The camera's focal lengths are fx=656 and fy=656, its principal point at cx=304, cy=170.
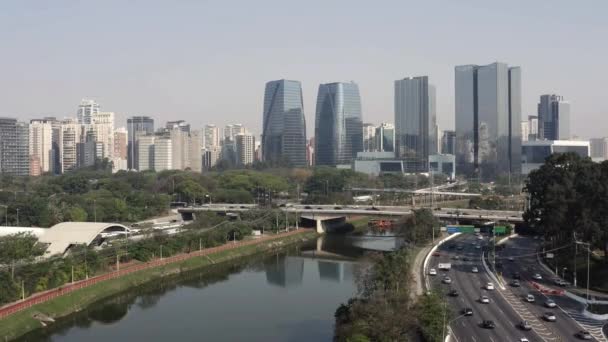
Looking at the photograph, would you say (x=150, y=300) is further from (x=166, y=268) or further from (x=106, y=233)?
(x=106, y=233)

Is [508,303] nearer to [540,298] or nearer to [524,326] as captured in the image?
[540,298]

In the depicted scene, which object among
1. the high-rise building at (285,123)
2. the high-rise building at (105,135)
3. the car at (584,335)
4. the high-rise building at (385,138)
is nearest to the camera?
the car at (584,335)

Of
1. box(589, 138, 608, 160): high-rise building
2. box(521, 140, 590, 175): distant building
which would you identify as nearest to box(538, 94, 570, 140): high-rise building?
box(589, 138, 608, 160): high-rise building

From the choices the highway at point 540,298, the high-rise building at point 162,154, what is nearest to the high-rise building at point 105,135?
the high-rise building at point 162,154

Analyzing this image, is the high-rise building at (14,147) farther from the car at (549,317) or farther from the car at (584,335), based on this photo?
the car at (584,335)

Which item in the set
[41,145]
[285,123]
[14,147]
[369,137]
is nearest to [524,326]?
[14,147]

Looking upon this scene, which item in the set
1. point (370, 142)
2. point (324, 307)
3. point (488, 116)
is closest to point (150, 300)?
point (324, 307)
